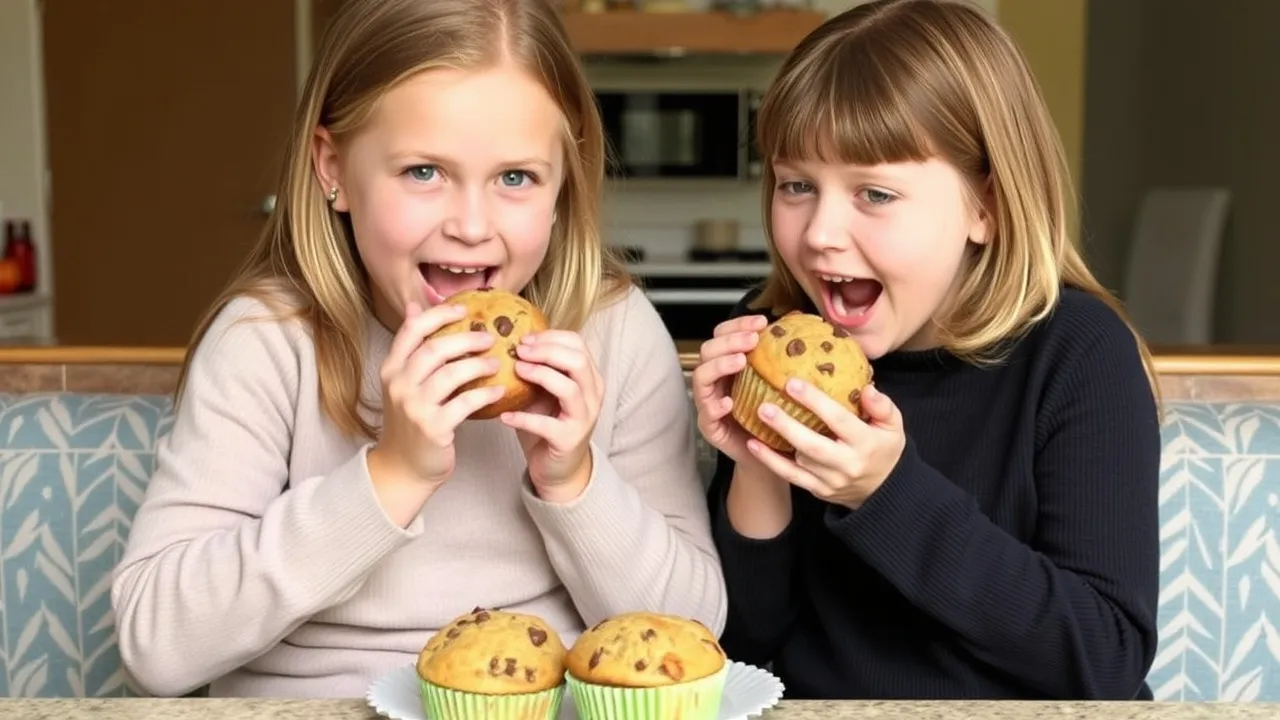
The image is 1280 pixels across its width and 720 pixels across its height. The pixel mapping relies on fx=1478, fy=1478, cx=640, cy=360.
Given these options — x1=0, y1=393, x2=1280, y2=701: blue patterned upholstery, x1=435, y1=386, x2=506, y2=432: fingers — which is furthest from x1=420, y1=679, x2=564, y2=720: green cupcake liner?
x1=0, y1=393, x2=1280, y2=701: blue patterned upholstery

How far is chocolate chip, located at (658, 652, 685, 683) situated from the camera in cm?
100

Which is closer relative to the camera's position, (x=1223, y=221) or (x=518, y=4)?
(x=518, y=4)

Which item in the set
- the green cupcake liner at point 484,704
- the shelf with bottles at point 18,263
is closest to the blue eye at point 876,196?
the green cupcake liner at point 484,704

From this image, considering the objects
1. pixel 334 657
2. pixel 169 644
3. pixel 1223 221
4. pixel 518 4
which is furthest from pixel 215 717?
pixel 1223 221

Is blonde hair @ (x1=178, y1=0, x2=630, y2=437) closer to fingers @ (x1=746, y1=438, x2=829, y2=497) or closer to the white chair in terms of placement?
fingers @ (x1=746, y1=438, x2=829, y2=497)

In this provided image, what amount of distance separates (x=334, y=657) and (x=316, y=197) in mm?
481

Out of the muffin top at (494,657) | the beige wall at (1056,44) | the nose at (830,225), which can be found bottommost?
the muffin top at (494,657)

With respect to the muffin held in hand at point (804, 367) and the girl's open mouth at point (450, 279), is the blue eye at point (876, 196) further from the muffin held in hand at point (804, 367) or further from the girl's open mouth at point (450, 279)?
the girl's open mouth at point (450, 279)

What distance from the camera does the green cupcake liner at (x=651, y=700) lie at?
3.27 feet

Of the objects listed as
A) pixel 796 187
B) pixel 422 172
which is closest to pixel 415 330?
pixel 422 172

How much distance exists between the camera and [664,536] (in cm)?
147

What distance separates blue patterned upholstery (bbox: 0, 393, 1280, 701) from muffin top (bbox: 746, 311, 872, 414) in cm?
58

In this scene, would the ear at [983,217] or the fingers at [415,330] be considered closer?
the fingers at [415,330]

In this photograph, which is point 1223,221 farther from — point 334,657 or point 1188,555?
point 334,657
